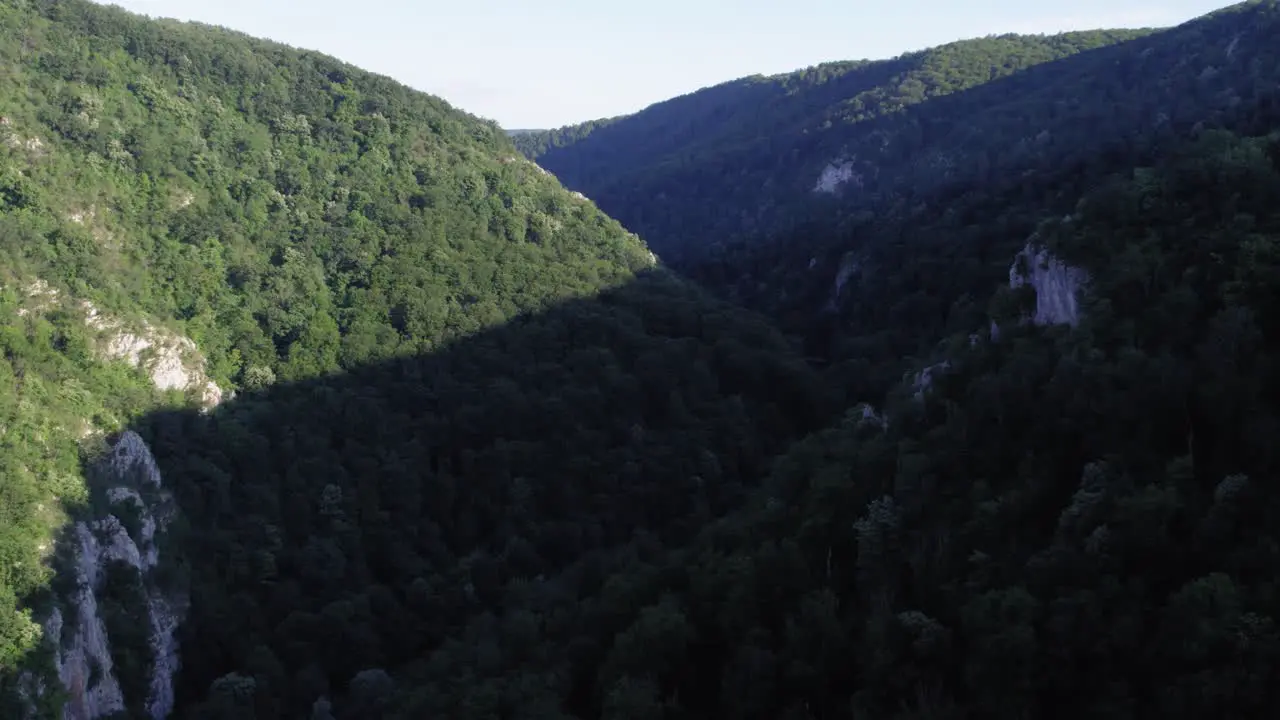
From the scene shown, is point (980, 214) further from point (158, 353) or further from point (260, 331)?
point (158, 353)

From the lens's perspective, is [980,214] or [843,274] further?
[843,274]

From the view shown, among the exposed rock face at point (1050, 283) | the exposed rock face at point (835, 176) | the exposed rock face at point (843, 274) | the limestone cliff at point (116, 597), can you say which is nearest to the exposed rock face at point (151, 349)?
the limestone cliff at point (116, 597)

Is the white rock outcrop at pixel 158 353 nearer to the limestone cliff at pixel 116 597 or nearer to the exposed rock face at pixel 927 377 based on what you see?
the limestone cliff at pixel 116 597

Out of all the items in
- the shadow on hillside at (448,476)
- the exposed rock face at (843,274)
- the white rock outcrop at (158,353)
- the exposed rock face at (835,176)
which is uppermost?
the exposed rock face at (835,176)

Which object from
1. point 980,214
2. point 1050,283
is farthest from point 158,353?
point 980,214

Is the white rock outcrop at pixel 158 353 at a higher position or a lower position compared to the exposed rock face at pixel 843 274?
higher

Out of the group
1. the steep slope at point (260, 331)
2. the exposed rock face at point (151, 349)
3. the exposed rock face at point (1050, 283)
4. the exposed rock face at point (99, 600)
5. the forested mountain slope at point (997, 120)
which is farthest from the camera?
the forested mountain slope at point (997, 120)

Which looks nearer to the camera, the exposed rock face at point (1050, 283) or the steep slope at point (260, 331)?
the exposed rock face at point (1050, 283)
